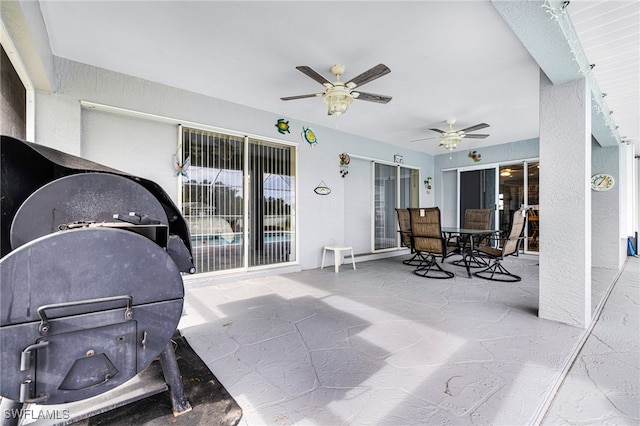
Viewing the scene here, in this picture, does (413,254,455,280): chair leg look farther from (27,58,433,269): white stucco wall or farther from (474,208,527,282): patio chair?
(27,58,433,269): white stucco wall

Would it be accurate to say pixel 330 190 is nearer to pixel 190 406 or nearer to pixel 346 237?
pixel 346 237

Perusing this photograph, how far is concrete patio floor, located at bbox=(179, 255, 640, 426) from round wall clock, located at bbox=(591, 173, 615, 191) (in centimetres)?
244

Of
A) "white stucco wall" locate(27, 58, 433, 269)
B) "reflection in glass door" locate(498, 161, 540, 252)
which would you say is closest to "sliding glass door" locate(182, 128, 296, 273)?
"white stucco wall" locate(27, 58, 433, 269)

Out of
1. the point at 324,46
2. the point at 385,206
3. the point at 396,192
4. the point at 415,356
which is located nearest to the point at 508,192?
the point at 396,192

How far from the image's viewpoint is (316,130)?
532 centimetres

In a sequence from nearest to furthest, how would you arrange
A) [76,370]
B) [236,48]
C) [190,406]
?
[76,370]
[190,406]
[236,48]

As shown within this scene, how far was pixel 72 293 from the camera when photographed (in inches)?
41.9

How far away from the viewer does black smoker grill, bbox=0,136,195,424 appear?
0.99 metres

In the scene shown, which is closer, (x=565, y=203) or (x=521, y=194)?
(x=565, y=203)

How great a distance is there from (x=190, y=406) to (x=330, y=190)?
4.36 meters

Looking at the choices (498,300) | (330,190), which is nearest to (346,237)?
(330,190)

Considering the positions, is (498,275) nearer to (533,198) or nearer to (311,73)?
(533,198)

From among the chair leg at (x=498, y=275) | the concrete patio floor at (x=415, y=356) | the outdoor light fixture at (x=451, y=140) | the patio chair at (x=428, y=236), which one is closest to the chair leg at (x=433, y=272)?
the patio chair at (x=428, y=236)

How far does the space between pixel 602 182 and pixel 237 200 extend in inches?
266
